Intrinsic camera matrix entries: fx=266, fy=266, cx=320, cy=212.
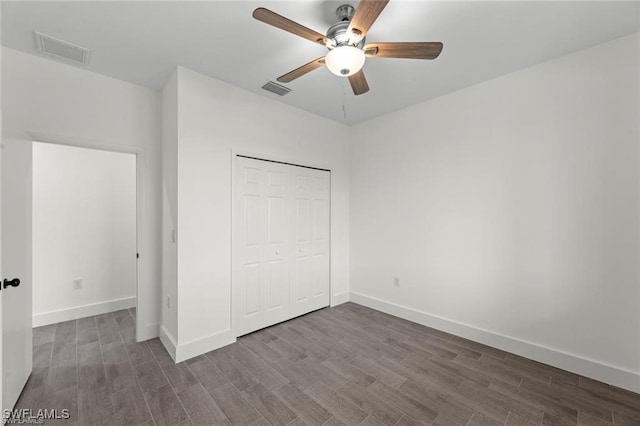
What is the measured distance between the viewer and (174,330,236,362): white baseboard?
2520 millimetres

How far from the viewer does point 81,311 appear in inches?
138

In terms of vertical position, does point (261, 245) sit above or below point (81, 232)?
below

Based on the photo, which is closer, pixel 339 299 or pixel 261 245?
pixel 261 245

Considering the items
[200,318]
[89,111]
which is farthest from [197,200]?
[89,111]

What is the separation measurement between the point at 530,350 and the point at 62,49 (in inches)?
197

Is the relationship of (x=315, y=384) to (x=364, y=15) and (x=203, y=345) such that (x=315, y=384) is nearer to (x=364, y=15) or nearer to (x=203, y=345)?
(x=203, y=345)

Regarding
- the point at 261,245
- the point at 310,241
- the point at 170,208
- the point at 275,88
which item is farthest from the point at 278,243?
the point at 275,88

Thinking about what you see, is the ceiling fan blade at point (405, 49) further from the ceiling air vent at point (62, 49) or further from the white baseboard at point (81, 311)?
the white baseboard at point (81, 311)

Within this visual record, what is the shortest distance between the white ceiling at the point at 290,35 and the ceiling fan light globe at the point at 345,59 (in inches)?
15.3

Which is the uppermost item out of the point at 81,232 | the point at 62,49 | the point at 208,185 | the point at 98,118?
the point at 62,49

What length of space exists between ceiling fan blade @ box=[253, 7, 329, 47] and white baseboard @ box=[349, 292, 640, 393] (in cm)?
316

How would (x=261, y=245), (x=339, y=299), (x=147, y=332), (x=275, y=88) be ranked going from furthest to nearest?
(x=339, y=299), (x=261, y=245), (x=275, y=88), (x=147, y=332)

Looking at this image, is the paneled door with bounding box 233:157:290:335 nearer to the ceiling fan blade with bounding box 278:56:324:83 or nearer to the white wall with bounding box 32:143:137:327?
the ceiling fan blade with bounding box 278:56:324:83

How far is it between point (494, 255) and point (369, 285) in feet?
5.69
